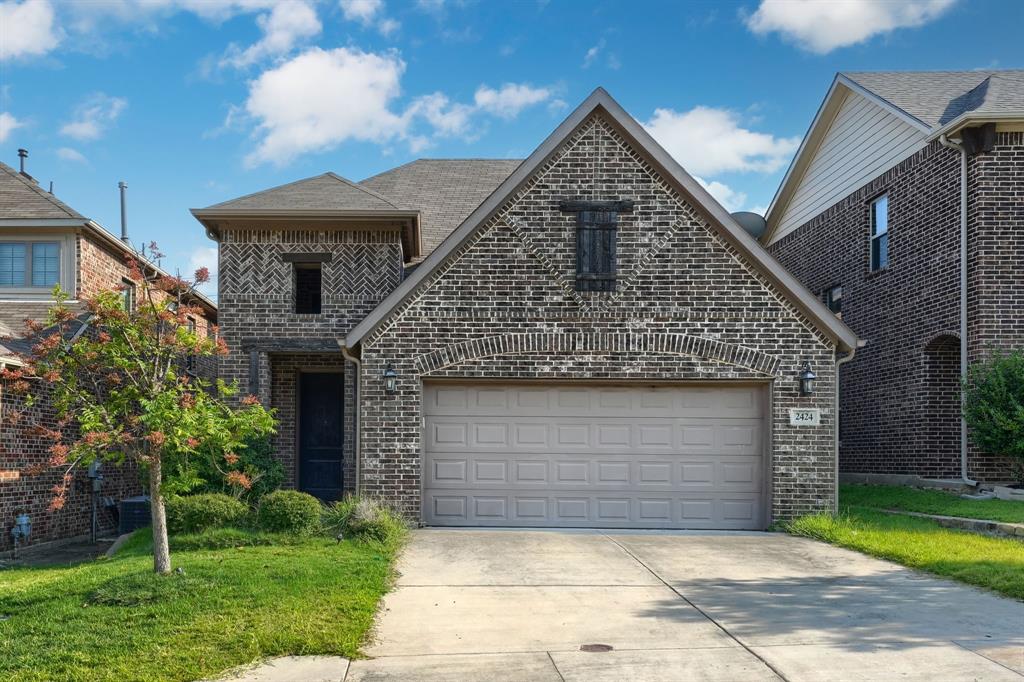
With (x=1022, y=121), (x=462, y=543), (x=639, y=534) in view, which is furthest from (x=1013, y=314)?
(x=462, y=543)

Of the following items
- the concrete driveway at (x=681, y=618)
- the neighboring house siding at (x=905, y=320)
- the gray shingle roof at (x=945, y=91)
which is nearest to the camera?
the concrete driveway at (x=681, y=618)

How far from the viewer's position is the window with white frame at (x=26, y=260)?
1673 centimetres

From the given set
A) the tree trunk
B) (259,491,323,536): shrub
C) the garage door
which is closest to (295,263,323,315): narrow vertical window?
the garage door

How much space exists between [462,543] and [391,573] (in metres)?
2.16

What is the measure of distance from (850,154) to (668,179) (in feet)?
29.8

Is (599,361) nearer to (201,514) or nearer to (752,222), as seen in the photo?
(201,514)

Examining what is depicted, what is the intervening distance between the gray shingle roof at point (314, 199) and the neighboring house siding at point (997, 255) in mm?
10141

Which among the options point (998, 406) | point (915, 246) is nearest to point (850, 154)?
point (915, 246)

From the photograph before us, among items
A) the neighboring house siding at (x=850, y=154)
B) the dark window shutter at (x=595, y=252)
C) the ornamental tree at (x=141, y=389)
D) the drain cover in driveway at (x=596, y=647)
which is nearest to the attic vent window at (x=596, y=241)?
the dark window shutter at (x=595, y=252)

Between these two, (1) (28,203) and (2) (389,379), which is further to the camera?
(1) (28,203)

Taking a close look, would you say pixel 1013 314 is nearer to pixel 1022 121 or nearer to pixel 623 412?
pixel 1022 121

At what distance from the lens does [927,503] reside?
14.2m

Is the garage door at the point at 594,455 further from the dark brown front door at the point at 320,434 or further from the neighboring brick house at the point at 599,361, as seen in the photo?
the dark brown front door at the point at 320,434

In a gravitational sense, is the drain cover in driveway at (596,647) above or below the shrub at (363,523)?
below
